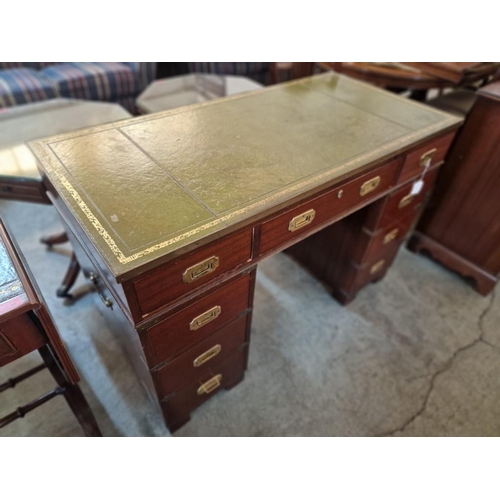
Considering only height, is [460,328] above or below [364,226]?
below

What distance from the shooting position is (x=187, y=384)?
112 cm

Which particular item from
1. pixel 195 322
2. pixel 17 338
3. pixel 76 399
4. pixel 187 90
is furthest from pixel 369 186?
pixel 187 90

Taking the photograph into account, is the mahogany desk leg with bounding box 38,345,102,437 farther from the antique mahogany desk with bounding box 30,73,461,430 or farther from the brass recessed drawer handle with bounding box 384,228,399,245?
the brass recessed drawer handle with bounding box 384,228,399,245

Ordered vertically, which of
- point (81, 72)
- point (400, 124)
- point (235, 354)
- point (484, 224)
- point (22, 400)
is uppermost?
point (400, 124)

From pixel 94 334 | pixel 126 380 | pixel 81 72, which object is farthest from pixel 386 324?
pixel 81 72

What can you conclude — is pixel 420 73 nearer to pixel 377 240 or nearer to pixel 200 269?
pixel 377 240

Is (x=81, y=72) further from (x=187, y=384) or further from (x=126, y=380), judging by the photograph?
(x=187, y=384)

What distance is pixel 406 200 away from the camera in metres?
1.40

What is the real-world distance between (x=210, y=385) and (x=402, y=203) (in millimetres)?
1033

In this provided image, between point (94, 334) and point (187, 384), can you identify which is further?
point (94, 334)

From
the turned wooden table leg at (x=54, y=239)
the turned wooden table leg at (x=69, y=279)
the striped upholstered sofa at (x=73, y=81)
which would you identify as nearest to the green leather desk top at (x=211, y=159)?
the turned wooden table leg at (x=69, y=279)

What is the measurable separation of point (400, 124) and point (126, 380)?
145cm

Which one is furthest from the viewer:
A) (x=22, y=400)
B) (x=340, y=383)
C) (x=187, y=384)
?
(x=340, y=383)

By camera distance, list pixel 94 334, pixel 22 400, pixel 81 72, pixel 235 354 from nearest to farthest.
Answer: pixel 235 354, pixel 22 400, pixel 94 334, pixel 81 72
